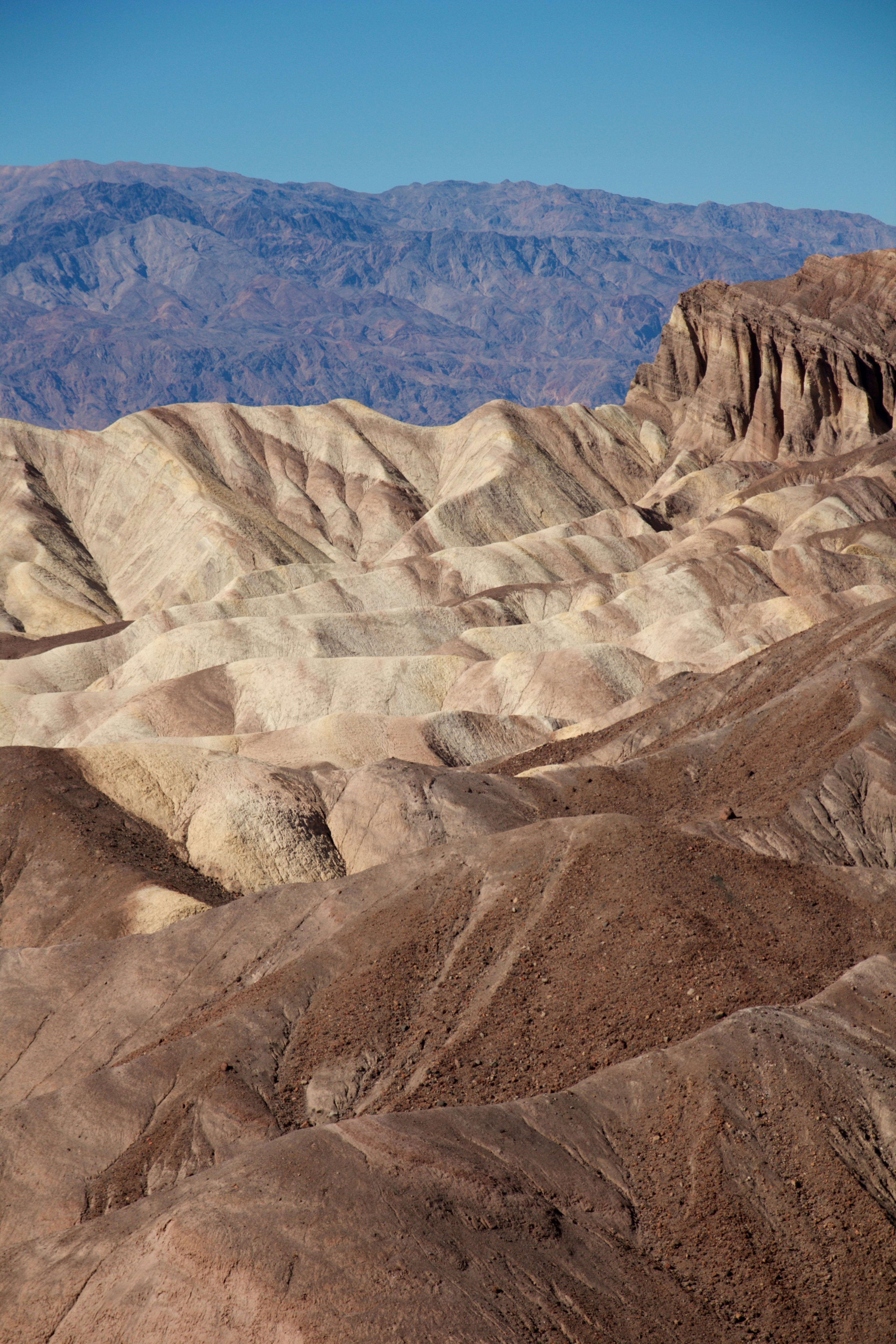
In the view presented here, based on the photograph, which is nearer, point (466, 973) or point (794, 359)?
point (466, 973)

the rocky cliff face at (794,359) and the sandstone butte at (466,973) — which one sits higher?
the rocky cliff face at (794,359)

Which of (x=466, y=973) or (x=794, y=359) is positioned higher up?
(x=794, y=359)

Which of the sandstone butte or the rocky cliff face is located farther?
the rocky cliff face

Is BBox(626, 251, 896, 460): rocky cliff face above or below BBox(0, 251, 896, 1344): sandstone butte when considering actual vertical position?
above

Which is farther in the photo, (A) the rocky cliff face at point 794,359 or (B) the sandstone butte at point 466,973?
(A) the rocky cliff face at point 794,359
